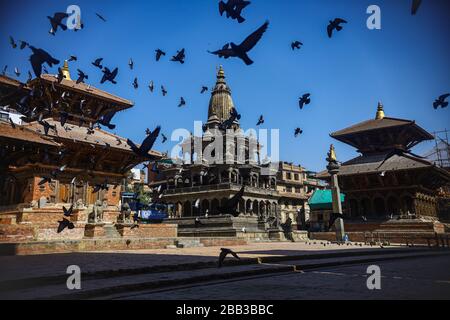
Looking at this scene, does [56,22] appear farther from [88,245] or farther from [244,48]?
[88,245]

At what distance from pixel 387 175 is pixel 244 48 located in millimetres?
31152

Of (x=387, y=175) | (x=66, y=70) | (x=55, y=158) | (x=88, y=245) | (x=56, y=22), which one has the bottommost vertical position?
(x=88, y=245)

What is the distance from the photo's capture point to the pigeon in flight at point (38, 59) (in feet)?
35.3

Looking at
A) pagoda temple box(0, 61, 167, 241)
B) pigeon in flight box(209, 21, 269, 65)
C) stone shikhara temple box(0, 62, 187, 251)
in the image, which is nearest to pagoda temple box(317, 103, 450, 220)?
stone shikhara temple box(0, 62, 187, 251)

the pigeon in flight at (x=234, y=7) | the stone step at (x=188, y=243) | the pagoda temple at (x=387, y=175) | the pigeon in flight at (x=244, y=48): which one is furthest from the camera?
the pagoda temple at (x=387, y=175)

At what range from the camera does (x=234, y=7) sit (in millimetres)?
9133

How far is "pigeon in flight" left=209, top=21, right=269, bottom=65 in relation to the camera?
8296mm

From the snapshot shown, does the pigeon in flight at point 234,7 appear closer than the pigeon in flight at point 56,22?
Yes

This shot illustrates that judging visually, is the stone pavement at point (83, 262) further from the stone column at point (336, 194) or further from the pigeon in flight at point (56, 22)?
the stone column at point (336, 194)

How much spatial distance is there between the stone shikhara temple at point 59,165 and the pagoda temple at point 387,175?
21.7m

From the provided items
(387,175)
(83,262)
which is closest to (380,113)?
(387,175)

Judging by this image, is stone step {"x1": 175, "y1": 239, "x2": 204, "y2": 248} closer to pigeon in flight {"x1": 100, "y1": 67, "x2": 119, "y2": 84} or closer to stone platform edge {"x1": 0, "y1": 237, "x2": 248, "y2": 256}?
stone platform edge {"x1": 0, "y1": 237, "x2": 248, "y2": 256}

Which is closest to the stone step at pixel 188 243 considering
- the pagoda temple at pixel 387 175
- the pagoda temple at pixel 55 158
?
the pagoda temple at pixel 55 158
